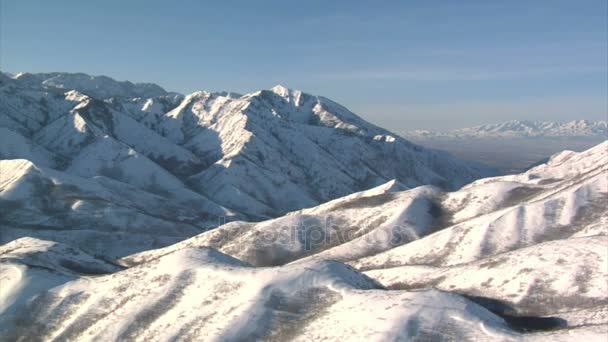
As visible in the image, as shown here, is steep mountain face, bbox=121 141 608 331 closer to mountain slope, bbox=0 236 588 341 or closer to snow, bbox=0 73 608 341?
snow, bbox=0 73 608 341

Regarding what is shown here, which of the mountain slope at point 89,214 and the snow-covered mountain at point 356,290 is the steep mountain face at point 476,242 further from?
the mountain slope at point 89,214

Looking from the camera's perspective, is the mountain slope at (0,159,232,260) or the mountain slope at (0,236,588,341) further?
the mountain slope at (0,159,232,260)

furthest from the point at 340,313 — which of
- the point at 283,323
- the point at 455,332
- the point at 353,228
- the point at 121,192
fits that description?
the point at 121,192

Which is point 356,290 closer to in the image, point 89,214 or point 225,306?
point 225,306

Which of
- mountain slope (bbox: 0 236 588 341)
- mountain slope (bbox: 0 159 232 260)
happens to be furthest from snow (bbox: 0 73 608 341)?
mountain slope (bbox: 0 159 232 260)

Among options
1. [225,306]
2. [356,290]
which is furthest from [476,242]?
[225,306]

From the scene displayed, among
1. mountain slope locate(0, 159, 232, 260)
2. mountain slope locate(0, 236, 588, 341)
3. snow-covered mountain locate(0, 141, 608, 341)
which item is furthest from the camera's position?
mountain slope locate(0, 159, 232, 260)

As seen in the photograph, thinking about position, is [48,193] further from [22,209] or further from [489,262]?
[489,262]

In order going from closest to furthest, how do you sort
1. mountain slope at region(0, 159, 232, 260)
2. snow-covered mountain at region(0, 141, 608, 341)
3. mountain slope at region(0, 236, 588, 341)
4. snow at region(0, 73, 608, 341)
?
1. mountain slope at region(0, 236, 588, 341)
2. snow-covered mountain at region(0, 141, 608, 341)
3. snow at region(0, 73, 608, 341)
4. mountain slope at region(0, 159, 232, 260)

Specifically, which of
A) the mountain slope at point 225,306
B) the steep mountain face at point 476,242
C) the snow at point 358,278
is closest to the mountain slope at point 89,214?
the snow at point 358,278
